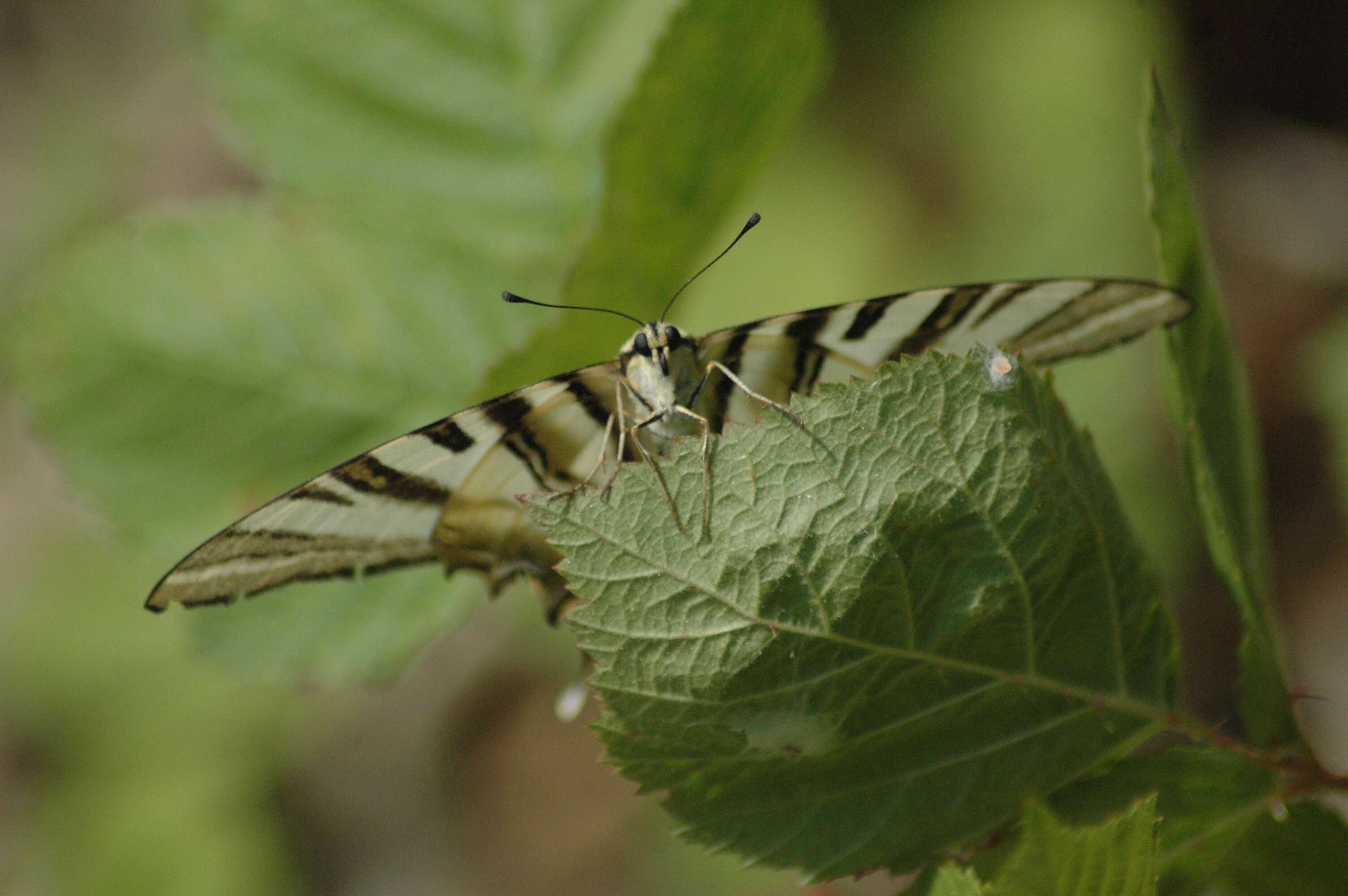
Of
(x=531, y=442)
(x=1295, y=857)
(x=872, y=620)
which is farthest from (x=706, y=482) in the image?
(x=1295, y=857)

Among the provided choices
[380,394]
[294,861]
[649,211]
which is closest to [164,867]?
[294,861]

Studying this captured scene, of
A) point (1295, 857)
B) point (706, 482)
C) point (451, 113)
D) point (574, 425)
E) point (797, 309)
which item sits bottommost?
point (1295, 857)

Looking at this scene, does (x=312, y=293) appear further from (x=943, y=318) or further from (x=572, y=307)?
(x=943, y=318)

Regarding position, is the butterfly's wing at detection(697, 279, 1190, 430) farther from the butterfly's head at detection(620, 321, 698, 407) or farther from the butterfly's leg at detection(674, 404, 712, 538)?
the butterfly's leg at detection(674, 404, 712, 538)

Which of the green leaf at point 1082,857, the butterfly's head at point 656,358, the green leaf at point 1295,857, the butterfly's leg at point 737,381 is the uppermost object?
the butterfly's head at point 656,358

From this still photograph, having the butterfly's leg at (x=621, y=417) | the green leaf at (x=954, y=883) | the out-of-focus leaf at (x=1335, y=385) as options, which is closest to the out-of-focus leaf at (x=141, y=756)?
the butterfly's leg at (x=621, y=417)

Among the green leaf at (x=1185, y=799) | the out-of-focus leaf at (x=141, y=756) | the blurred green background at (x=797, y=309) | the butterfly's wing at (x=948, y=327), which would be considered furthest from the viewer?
the out-of-focus leaf at (x=141, y=756)

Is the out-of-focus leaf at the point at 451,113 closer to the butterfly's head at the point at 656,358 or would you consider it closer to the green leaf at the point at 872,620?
the butterfly's head at the point at 656,358

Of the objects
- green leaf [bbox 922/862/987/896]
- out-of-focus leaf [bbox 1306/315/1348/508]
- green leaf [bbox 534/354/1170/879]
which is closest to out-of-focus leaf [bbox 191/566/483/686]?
green leaf [bbox 534/354/1170/879]
